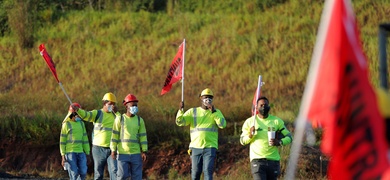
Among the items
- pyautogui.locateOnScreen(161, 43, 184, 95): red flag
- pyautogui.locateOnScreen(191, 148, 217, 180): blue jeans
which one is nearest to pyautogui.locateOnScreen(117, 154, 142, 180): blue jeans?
pyautogui.locateOnScreen(191, 148, 217, 180): blue jeans

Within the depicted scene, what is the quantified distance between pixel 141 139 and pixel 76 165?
7.00 feet

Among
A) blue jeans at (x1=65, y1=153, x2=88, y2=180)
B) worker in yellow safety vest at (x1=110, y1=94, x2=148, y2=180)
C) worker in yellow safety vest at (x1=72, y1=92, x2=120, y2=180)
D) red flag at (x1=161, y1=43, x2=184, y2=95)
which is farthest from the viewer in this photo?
red flag at (x1=161, y1=43, x2=184, y2=95)

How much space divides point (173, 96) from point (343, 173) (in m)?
32.2

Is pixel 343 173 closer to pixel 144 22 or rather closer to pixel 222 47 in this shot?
pixel 222 47

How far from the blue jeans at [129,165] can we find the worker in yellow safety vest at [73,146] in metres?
1.64

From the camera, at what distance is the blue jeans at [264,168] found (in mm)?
15547

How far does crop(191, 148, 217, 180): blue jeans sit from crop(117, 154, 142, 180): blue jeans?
97cm

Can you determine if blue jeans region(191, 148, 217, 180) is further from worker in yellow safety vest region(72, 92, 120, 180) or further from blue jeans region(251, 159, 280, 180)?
blue jeans region(251, 159, 280, 180)

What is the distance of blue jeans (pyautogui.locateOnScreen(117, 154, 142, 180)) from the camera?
716 inches

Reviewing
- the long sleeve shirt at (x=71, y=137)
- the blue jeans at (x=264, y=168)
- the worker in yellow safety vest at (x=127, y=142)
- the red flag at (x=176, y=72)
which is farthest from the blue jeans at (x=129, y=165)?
the blue jeans at (x=264, y=168)

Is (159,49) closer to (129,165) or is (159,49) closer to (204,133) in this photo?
(129,165)

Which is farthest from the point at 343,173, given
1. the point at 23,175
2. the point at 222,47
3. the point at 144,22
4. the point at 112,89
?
the point at 144,22

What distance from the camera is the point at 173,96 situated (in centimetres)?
3891

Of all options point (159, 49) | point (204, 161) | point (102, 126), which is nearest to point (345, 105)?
point (204, 161)
